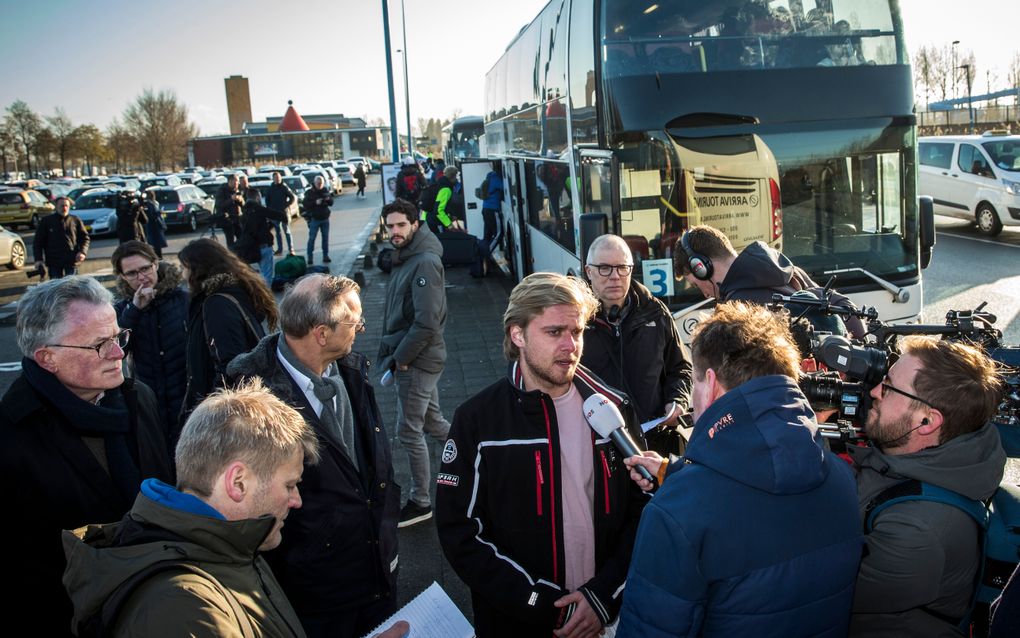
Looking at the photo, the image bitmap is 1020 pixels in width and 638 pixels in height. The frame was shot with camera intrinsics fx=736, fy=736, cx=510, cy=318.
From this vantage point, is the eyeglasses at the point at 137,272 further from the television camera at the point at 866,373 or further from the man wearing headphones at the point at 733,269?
the television camera at the point at 866,373

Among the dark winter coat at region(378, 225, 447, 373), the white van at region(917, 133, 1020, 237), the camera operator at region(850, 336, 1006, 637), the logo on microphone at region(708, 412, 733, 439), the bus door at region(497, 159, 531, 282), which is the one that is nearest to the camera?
the logo on microphone at region(708, 412, 733, 439)

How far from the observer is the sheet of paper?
103 inches

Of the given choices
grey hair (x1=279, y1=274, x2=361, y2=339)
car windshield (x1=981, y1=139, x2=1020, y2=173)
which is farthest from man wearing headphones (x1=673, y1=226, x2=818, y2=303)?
car windshield (x1=981, y1=139, x2=1020, y2=173)

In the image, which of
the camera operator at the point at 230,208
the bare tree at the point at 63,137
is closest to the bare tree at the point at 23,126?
the bare tree at the point at 63,137

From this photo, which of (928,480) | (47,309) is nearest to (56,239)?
(47,309)

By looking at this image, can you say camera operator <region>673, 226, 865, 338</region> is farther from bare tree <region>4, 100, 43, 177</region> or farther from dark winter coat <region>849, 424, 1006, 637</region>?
bare tree <region>4, 100, 43, 177</region>

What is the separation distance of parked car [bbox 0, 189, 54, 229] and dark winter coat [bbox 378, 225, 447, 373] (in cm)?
3101

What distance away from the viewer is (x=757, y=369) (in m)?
2.14

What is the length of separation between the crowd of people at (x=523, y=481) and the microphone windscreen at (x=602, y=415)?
0.01 m

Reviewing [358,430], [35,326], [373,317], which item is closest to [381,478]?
[358,430]

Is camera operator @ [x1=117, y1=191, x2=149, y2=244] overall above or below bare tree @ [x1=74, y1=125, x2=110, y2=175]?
below

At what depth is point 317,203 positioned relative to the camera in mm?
16828

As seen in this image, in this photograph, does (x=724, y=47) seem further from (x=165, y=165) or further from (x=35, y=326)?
(x=165, y=165)

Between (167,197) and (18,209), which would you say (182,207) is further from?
(18,209)
